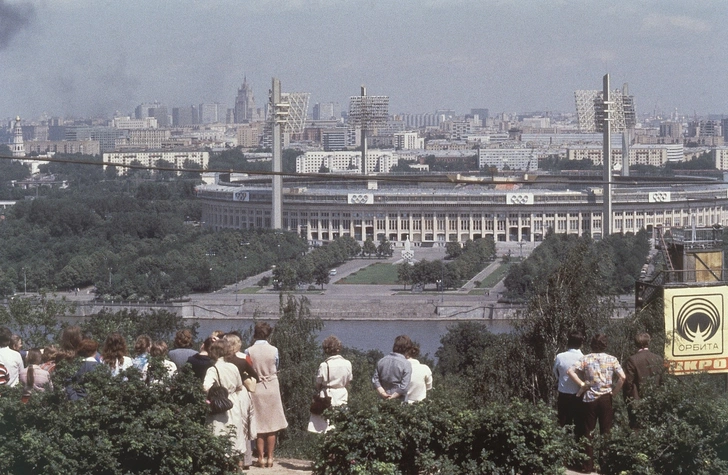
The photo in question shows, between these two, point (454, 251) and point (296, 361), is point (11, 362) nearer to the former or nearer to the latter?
point (296, 361)

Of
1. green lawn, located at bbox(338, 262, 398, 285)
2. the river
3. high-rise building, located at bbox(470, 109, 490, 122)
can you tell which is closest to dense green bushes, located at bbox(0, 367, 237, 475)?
the river

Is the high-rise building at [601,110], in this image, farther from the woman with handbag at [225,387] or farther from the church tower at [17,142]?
the woman with handbag at [225,387]

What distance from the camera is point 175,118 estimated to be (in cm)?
6888

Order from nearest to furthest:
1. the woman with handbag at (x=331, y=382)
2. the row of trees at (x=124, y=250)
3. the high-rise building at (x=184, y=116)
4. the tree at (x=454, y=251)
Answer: the woman with handbag at (x=331, y=382) < the row of trees at (x=124, y=250) < the tree at (x=454, y=251) < the high-rise building at (x=184, y=116)

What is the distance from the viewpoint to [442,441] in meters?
3.12

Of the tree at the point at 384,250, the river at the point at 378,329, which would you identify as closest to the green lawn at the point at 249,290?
the river at the point at 378,329

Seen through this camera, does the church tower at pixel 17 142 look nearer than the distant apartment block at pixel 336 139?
Yes

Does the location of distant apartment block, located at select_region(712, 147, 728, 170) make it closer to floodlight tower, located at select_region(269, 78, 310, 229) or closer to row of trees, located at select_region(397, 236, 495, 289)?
floodlight tower, located at select_region(269, 78, 310, 229)

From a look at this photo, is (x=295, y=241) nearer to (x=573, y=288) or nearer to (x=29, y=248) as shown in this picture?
(x=29, y=248)

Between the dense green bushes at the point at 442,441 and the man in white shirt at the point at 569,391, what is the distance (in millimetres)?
262

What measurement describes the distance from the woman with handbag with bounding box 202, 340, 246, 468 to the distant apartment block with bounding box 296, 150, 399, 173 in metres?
42.3

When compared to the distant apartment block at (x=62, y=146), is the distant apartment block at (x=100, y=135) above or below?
above

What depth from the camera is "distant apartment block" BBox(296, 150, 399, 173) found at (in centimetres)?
4688

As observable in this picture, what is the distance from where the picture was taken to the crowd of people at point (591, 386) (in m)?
3.38
